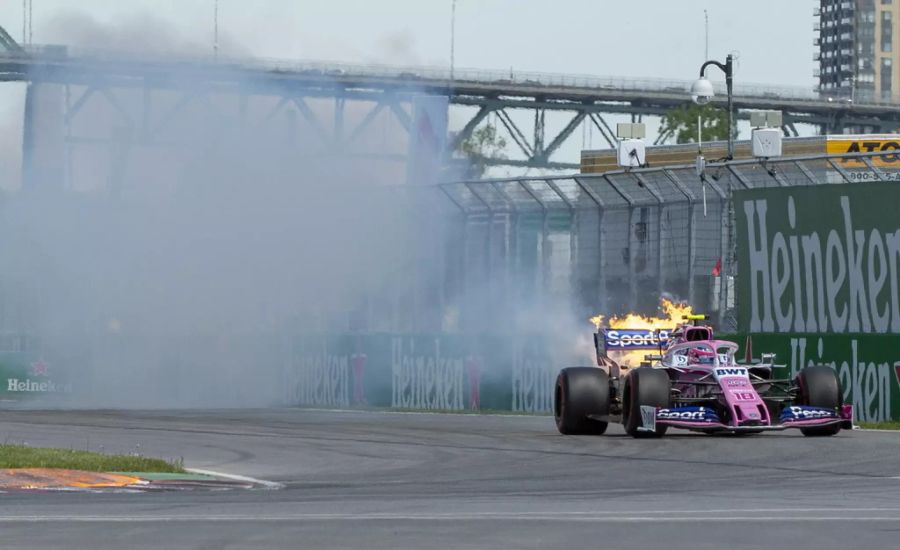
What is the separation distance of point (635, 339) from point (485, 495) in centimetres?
1088

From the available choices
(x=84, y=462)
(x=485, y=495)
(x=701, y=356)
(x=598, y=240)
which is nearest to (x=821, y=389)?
(x=701, y=356)

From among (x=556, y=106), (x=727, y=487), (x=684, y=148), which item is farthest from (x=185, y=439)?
(x=556, y=106)

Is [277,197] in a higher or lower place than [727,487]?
higher

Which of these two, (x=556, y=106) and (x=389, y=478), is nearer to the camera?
(x=389, y=478)

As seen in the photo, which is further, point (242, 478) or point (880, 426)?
point (880, 426)

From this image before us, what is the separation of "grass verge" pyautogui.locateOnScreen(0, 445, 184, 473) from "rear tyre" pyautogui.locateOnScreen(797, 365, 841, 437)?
8685mm

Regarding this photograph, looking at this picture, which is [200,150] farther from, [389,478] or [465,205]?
[389,478]

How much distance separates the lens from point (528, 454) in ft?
73.3

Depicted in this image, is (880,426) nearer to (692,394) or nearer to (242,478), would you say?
(692,394)

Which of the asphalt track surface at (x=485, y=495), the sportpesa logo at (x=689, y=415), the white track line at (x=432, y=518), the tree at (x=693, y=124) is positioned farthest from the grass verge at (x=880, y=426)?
the tree at (x=693, y=124)

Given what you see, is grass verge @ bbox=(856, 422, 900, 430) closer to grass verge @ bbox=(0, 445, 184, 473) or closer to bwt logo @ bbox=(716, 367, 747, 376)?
bwt logo @ bbox=(716, 367, 747, 376)

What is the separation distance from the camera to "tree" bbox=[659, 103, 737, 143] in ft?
353

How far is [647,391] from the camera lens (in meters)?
24.4

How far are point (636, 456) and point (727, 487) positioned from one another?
4.53 meters
